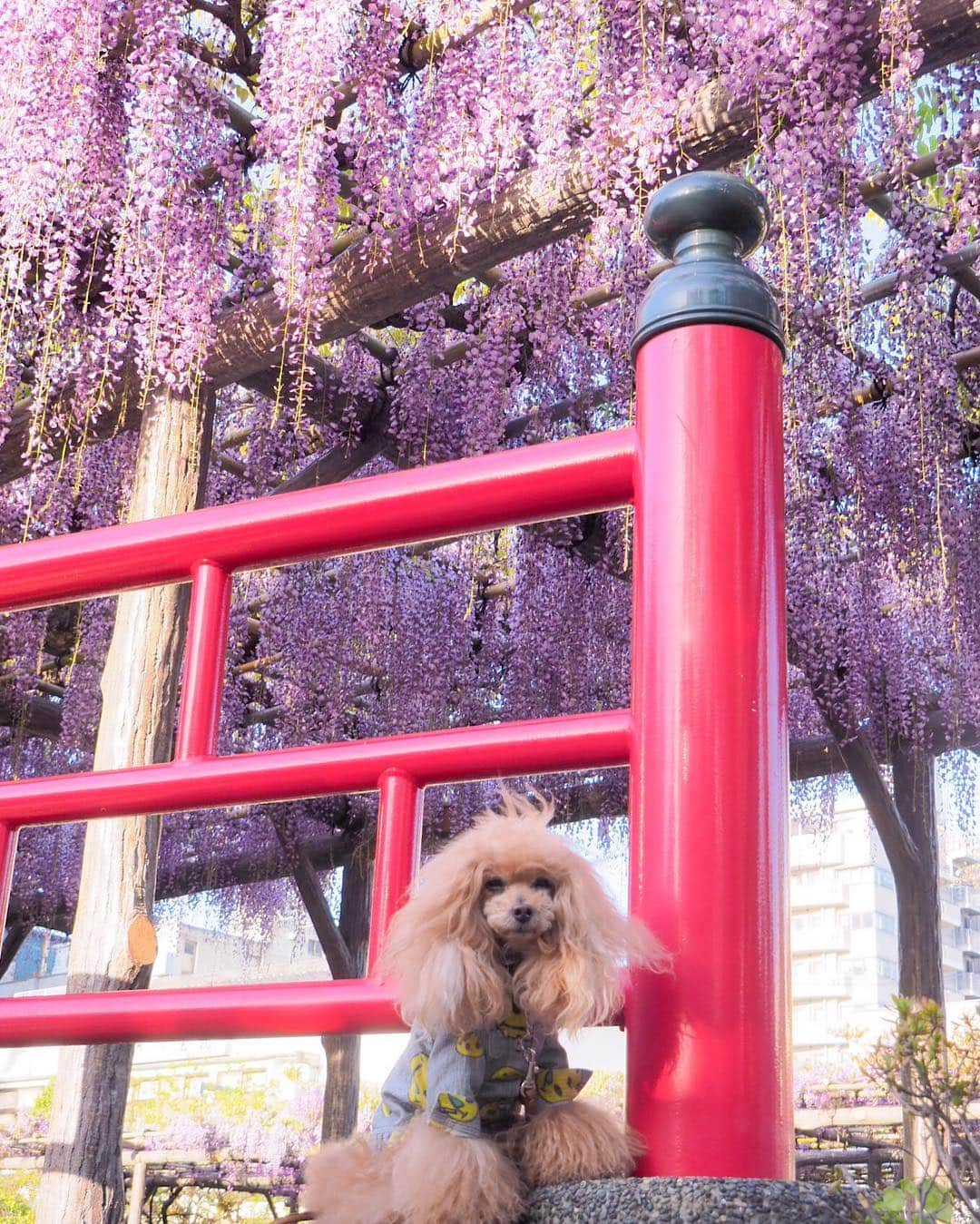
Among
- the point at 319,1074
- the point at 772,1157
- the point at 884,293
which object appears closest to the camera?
the point at 772,1157

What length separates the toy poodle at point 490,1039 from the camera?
2.74ft

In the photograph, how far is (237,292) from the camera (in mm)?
4836

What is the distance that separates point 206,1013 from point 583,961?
0.33 m

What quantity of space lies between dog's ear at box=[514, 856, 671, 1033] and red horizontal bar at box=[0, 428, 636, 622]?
322 mm

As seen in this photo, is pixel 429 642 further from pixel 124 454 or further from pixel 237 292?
pixel 237 292

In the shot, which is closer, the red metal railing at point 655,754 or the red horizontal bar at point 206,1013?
the red metal railing at point 655,754

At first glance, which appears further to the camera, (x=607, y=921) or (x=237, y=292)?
(x=237, y=292)

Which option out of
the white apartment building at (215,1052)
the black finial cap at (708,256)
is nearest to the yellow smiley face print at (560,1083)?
→ the black finial cap at (708,256)

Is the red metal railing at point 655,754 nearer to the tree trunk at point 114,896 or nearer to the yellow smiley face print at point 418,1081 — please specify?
the yellow smiley face print at point 418,1081

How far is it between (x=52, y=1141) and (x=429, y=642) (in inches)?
150

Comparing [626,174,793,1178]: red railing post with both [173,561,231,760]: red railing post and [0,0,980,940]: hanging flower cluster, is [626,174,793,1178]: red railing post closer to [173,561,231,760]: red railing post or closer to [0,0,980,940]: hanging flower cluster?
[173,561,231,760]: red railing post

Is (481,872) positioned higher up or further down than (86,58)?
further down

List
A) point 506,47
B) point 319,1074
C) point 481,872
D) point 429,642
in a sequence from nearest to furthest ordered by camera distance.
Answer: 1. point 481,872
2. point 506,47
3. point 429,642
4. point 319,1074

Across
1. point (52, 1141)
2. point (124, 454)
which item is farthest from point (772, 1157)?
point (124, 454)
